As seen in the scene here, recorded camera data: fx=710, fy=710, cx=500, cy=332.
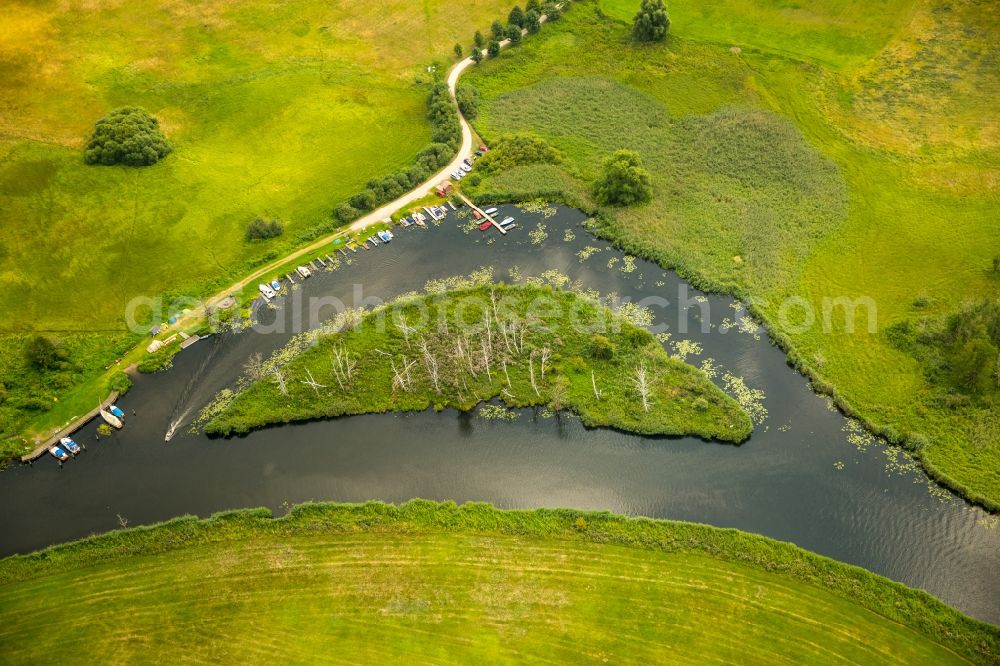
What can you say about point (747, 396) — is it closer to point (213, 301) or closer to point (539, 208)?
point (539, 208)

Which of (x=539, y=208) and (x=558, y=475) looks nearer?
(x=558, y=475)

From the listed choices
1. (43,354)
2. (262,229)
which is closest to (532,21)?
(262,229)

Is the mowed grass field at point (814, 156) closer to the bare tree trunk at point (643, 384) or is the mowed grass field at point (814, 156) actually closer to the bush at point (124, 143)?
the bare tree trunk at point (643, 384)

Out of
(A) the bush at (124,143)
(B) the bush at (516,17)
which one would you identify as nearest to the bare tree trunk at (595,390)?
(A) the bush at (124,143)

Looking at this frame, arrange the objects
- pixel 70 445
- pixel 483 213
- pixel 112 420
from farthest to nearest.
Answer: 1. pixel 483 213
2. pixel 112 420
3. pixel 70 445

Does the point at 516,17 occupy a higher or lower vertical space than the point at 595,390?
higher

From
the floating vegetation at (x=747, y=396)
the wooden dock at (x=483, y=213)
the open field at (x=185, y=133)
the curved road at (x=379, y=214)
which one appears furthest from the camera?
the wooden dock at (x=483, y=213)

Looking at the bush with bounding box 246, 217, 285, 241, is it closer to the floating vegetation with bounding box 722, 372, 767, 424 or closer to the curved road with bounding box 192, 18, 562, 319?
the curved road with bounding box 192, 18, 562, 319
